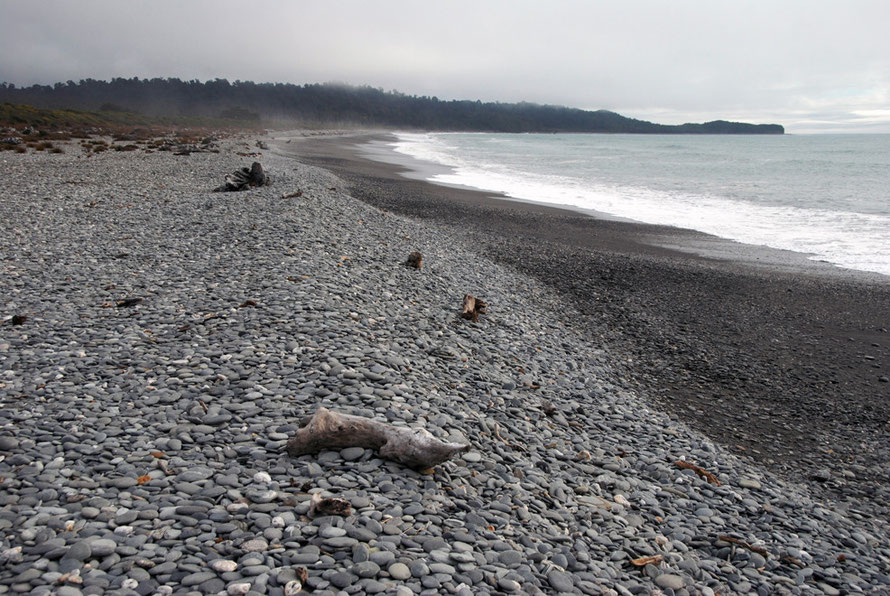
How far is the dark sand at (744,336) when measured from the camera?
6.60 meters

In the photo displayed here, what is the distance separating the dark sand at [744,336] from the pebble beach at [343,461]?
1.97ft

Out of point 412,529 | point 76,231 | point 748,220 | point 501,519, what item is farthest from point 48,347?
point 748,220

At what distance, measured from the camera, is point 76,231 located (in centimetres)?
1181

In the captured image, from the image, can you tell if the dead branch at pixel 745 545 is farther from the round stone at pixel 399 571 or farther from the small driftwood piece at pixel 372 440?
the round stone at pixel 399 571

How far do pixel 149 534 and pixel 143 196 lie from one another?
14967mm

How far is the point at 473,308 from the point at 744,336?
4805 millimetres

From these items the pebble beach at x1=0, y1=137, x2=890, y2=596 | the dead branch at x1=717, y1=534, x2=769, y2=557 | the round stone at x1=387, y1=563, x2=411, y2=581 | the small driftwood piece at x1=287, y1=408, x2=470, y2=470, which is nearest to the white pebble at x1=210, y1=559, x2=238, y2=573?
the pebble beach at x1=0, y1=137, x2=890, y2=596

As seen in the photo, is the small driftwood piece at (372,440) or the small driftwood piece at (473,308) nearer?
the small driftwood piece at (372,440)

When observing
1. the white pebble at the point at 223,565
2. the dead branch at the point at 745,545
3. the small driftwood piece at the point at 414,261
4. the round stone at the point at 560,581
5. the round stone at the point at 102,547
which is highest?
the small driftwood piece at the point at 414,261

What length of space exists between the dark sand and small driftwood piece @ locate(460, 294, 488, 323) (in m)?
1.98

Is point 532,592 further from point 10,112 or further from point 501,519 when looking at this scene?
point 10,112

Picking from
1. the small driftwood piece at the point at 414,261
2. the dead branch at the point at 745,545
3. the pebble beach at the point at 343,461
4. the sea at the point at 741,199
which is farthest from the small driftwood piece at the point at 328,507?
the sea at the point at 741,199

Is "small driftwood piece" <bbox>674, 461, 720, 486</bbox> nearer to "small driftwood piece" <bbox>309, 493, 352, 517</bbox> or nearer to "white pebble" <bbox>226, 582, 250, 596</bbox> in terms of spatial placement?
"small driftwood piece" <bbox>309, 493, 352, 517</bbox>

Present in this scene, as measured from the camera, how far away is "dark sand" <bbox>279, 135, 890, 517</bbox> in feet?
21.6
